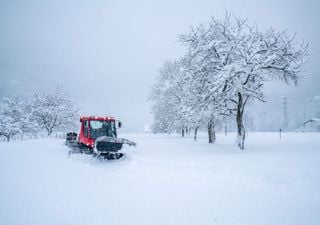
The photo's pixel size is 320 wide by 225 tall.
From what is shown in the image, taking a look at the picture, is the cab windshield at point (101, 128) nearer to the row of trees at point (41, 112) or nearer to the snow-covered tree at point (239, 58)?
the snow-covered tree at point (239, 58)

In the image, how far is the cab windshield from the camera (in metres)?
18.8

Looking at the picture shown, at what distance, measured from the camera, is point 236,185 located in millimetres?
9805

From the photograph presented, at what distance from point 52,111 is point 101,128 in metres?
37.8

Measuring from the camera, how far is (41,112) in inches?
2058

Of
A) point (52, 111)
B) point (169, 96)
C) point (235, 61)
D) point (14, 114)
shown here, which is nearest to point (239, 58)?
point (235, 61)

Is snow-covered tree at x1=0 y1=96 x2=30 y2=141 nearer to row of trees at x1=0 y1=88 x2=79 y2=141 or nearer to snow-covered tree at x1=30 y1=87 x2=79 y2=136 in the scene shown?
row of trees at x1=0 y1=88 x2=79 y2=141

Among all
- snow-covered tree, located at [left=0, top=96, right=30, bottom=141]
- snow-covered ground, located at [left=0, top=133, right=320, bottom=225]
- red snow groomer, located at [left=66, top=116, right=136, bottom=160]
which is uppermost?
snow-covered tree, located at [left=0, top=96, right=30, bottom=141]

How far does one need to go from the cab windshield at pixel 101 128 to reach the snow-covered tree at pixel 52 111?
37.1 metres

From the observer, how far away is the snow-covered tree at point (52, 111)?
173ft

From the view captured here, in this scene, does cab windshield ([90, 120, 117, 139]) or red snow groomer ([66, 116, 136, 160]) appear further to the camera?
cab windshield ([90, 120, 117, 139])

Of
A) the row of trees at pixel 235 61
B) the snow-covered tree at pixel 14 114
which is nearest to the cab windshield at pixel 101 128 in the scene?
the row of trees at pixel 235 61

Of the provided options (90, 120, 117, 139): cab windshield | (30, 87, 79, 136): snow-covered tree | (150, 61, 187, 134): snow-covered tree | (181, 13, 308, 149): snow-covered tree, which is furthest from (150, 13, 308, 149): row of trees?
(30, 87, 79, 136): snow-covered tree

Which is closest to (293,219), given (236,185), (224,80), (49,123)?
(236,185)

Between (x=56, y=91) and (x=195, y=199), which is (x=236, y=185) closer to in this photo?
(x=195, y=199)
